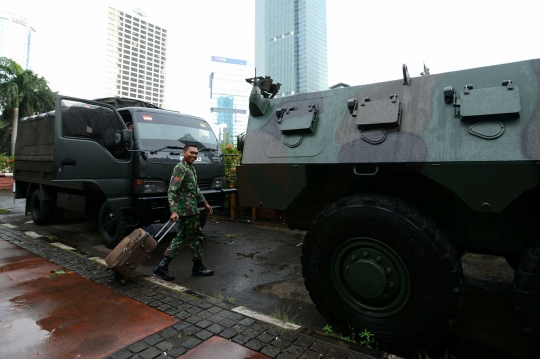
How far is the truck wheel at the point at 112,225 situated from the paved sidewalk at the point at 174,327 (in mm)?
1258

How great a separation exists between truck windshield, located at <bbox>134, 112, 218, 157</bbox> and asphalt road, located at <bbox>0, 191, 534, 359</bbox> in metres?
1.80

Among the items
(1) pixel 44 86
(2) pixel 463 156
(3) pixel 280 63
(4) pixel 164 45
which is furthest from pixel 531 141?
(4) pixel 164 45

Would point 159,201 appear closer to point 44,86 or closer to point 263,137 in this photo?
point 263,137

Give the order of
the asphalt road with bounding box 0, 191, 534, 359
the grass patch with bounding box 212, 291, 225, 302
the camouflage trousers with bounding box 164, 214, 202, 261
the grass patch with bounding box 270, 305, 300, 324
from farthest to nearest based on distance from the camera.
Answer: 1. the camouflage trousers with bounding box 164, 214, 202, 261
2. the grass patch with bounding box 212, 291, 225, 302
3. the grass patch with bounding box 270, 305, 300, 324
4. the asphalt road with bounding box 0, 191, 534, 359

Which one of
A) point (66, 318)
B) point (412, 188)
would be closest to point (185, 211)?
point (66, 318)

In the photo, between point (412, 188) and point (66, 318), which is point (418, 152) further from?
point (66, 318)

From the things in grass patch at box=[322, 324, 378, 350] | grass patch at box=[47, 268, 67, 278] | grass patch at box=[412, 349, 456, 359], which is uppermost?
grass patch at box=[47, 268, 67, 278]

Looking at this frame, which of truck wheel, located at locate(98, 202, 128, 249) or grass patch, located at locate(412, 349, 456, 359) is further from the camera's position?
truck wheel, located at locate(98, 202, 128, 249)

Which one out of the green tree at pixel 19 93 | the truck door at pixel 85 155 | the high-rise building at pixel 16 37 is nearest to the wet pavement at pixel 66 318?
the truck door at pixel 85 155

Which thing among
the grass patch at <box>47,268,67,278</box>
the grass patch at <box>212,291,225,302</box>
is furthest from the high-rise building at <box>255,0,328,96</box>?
the grass patch at <box>212,291,225,302</box>

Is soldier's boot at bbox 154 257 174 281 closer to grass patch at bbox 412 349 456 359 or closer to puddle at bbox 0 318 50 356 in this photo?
puddle at bbox 0 318 50 356

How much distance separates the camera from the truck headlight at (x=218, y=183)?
5.58m

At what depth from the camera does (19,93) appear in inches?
1042

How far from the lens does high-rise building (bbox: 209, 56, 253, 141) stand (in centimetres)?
11019
